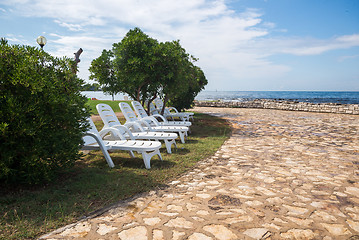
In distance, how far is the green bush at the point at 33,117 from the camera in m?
3.12

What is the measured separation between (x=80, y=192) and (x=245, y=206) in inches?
90.2

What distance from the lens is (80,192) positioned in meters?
3.53

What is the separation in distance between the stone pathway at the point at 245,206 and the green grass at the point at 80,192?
24 centimetres

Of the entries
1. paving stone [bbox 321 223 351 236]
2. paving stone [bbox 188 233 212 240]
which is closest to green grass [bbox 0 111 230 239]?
paving stone [bbox 188 233 212 240]

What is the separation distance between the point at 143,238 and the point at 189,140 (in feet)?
18.2

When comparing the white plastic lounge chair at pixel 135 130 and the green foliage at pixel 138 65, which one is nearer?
the white plastic lounge chair at pixel 135 130

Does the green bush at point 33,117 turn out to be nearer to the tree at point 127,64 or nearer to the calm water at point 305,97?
the tree at point 127,64

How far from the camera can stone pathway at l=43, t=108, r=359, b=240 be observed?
8.35 feet

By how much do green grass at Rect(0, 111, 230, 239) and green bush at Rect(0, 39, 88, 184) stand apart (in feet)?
0.91

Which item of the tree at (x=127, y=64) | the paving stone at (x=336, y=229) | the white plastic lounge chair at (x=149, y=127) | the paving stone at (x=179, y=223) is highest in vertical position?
the tree at (x=127, y=64)

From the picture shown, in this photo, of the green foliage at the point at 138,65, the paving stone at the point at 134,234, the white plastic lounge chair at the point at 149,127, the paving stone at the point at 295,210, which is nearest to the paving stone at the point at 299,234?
the paving stone at the point at 295,210

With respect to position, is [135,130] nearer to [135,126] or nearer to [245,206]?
[135,126]

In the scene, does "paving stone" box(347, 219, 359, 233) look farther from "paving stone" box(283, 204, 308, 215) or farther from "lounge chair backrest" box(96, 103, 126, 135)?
"lounge chair backrest" box(96, 103, 126, 135)

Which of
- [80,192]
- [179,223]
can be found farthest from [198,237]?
[80,192]
